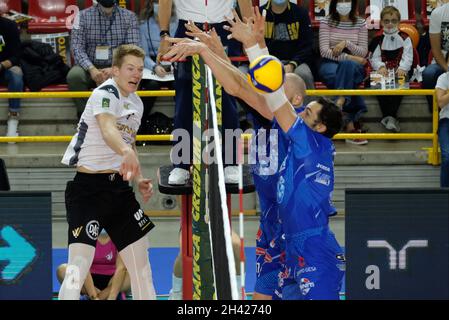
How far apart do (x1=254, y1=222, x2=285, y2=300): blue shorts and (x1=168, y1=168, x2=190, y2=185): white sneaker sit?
2.46 feet

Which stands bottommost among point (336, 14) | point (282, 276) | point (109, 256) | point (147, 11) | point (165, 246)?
point (165, 246)

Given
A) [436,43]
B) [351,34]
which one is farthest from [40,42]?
[436,43]

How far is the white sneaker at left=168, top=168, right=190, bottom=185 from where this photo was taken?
8148mm

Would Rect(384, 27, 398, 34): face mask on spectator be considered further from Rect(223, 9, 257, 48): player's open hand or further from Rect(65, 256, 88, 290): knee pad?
Rect(65, 256, 88, 290): knee pad

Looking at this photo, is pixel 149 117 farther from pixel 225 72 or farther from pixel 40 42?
pixel 225 72

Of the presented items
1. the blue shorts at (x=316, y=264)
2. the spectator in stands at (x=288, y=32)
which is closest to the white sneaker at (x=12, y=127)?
the spectator in stands at (x=288, y=32)

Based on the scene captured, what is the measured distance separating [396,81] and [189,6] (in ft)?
17.1

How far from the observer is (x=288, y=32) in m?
12.5

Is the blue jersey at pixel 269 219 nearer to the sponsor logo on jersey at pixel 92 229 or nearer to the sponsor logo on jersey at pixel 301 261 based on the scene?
the sponsor logo on jersey at pixel 301 261

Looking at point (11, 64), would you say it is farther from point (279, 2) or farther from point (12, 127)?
point (279, 2)

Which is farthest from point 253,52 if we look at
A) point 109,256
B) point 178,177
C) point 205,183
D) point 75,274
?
point 109,256

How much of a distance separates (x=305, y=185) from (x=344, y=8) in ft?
21.0

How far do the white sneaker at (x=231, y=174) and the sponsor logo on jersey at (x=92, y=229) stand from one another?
1.08 m

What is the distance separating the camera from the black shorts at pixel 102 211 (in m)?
7.74
